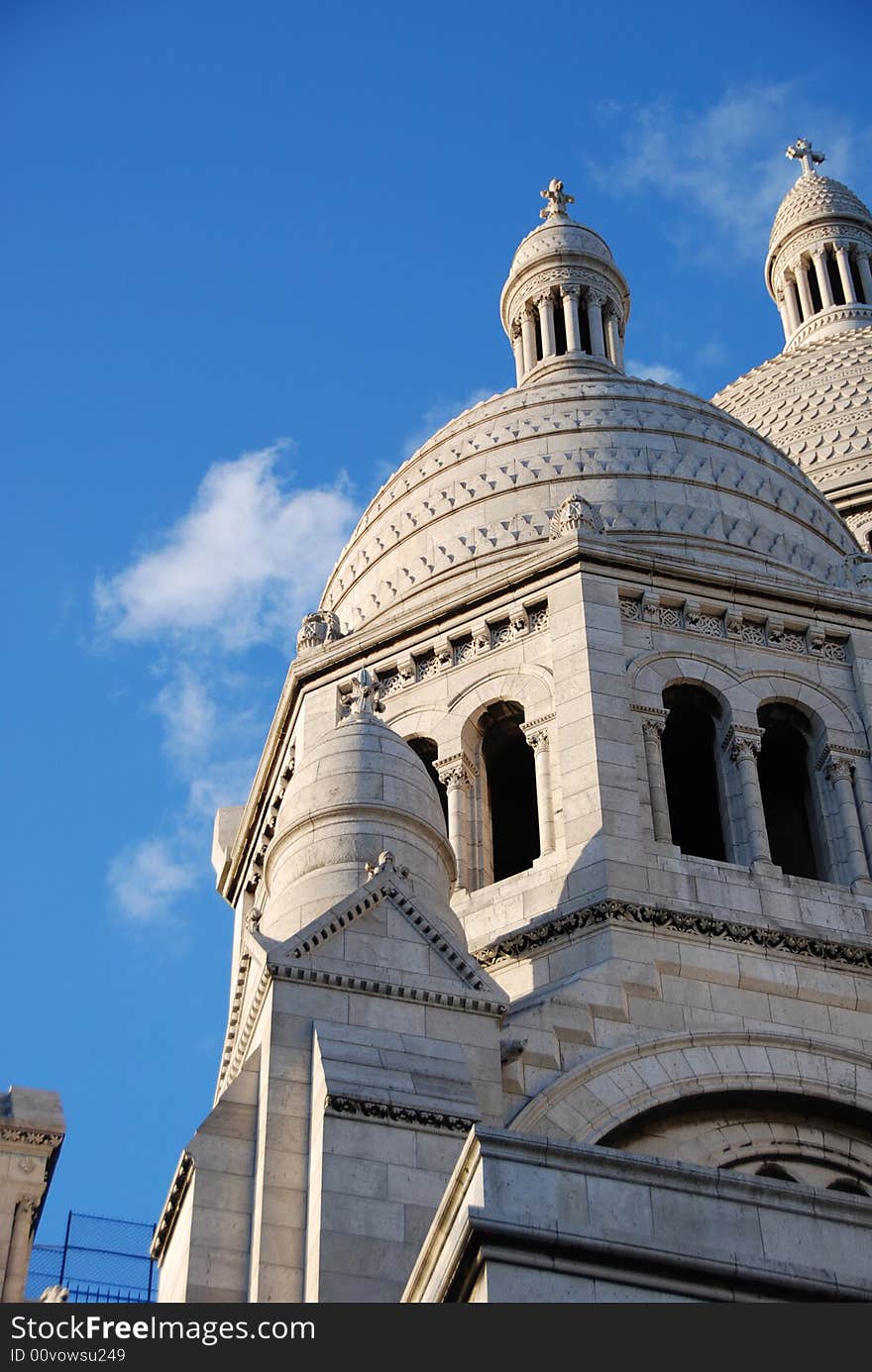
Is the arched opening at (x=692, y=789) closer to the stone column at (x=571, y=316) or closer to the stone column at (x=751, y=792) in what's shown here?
the stone column at (x=751, y=792)

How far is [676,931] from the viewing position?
2702 centimetres

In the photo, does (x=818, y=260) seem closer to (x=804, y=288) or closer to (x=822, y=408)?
(x=804, y=288)

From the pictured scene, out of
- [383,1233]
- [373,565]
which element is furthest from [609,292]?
[383,1233]

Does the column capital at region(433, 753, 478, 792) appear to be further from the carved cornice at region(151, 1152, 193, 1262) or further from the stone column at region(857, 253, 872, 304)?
the stone column at region(857, 253, 872, 304)

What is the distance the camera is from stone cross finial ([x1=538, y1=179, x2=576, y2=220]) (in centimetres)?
4641

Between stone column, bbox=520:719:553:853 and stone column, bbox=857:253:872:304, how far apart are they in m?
36.4

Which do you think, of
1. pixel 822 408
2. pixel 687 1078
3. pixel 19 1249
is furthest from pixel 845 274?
pixel 19 1249

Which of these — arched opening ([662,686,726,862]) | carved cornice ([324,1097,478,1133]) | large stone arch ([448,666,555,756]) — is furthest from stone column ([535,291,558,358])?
carved cornice ([324,1097,478,1133])

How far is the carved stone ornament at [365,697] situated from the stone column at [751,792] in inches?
169

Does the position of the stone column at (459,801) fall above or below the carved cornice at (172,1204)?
above

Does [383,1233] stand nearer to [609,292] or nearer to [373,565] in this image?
[373,565]

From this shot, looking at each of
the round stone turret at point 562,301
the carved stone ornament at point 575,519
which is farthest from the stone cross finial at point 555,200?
the carved stone ornament at point 575,519

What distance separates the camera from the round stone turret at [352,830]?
84.3 ft

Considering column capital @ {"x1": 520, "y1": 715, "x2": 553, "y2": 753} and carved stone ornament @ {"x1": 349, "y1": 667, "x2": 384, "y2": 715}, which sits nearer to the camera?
carved stone ornament @ {"x1": 349, "y1": 667, "x2": 384, "y2": 715}
